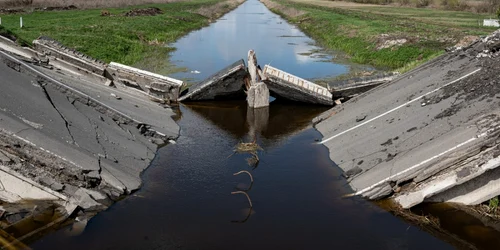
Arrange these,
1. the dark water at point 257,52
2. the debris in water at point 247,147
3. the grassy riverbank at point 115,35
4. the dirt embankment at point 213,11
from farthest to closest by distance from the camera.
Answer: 1. the dirt embankment at point 213,11
2. the grassy riverbank at point 115,35
3. the dark water at point 257,52
4. the debris in water at point 247,147

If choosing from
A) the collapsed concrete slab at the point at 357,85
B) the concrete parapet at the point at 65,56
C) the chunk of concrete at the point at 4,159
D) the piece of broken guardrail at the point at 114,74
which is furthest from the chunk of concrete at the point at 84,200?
the collapsed concrete slab at the point at 357,85

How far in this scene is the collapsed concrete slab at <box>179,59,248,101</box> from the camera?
1859 centimetres

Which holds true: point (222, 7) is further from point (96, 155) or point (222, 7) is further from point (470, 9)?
point (96, 155)

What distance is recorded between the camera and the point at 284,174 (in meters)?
11.7

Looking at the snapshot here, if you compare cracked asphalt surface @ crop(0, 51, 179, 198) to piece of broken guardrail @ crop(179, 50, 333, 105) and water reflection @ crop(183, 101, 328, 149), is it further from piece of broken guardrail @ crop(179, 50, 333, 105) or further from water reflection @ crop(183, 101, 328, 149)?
piece of broken guardrail @ crop(179, 50, 333, 105)

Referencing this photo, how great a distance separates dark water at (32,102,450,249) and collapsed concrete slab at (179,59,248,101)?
5.19 m

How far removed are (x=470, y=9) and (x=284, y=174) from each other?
66453 mm

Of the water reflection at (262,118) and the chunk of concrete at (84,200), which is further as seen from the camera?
the water reflection at (262,118)

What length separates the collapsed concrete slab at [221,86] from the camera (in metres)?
18.6

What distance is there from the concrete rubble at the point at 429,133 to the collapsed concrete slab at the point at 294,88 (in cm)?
172

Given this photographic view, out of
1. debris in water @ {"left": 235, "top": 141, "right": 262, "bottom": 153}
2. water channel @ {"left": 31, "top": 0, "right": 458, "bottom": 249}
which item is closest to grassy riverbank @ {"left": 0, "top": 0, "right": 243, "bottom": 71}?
debris in water @ {"left": 235, "top": 141, "right": 262, "bottom": 153}

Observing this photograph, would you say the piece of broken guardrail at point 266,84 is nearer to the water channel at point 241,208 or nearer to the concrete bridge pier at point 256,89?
the concrete bridge pier at point 256,89

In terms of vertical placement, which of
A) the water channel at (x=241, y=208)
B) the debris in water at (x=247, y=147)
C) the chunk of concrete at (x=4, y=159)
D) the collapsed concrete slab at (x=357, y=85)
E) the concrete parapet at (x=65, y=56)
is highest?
the concrete parapet at (x=65, y=56)

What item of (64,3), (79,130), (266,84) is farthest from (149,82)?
(64,3)
